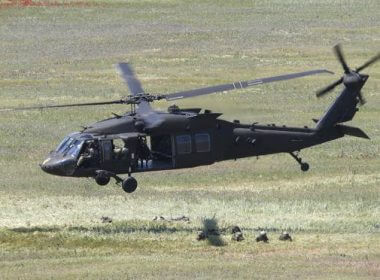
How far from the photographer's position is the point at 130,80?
113ft

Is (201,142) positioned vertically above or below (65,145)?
below

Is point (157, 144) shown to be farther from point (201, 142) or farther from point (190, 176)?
point (190, 176)

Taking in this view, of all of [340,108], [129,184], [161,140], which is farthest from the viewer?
[340,108]

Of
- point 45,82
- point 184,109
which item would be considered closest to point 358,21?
point 45,82

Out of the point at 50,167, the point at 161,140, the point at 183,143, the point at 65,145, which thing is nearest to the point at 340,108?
the point at 183,143

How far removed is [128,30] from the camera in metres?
88.3

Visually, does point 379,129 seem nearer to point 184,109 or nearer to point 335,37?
point 184,109

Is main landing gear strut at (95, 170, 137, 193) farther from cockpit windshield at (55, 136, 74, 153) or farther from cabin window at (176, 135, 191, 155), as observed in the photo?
cabin window at (176, 135, 191, 155)

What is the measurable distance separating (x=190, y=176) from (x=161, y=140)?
9.59 meters

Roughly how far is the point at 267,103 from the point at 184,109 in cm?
2476

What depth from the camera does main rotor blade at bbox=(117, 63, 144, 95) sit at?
34.2 m

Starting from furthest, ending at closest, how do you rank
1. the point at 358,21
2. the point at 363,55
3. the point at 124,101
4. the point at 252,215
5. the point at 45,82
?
the point at 358,21 → the point at 363,55 → the point at 45,82 → the point at 252,215 → the point at 124,101

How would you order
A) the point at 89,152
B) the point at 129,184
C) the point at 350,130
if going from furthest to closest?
the point at 350,130 < the point at 89,152 < the point at 129,184

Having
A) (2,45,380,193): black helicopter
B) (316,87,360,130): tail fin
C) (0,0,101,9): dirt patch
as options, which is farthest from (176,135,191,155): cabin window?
(0,0,101,9): dirt patch
